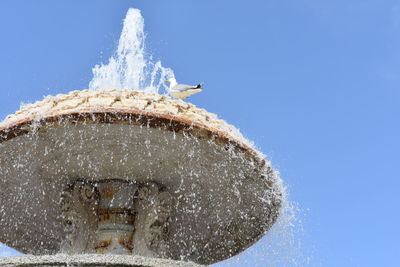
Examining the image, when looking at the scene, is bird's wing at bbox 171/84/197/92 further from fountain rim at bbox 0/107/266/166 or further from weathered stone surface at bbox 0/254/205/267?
weathered stone surface at bbox 0/254/205/267

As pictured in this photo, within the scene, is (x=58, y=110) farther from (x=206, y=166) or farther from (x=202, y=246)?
(x=202, y=246)

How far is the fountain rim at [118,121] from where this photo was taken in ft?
18.0

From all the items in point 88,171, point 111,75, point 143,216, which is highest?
point 111,75

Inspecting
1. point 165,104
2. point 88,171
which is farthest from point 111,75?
point 165,104

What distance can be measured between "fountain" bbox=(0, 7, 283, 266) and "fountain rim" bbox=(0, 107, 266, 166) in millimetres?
10

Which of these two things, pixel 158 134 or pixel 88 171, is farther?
pixel 88 171

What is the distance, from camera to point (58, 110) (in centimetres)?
563

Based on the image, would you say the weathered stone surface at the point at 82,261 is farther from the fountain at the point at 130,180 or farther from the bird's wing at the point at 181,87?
the bird's wing at the point at 181,87

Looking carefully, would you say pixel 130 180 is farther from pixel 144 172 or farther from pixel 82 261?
pixel 82 261

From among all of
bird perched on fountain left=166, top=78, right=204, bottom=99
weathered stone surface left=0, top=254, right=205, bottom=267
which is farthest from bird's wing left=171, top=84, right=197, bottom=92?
weathered stone surface left=0, top=254, right=205, bottom=267

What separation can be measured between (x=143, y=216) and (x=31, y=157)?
1.33m

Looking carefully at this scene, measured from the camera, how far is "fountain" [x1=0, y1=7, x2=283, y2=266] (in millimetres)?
5699

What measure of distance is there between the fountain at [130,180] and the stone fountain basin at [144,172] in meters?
0.01

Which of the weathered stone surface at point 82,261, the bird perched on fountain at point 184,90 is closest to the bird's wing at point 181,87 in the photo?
the bird perched on fountain at point 184,90
